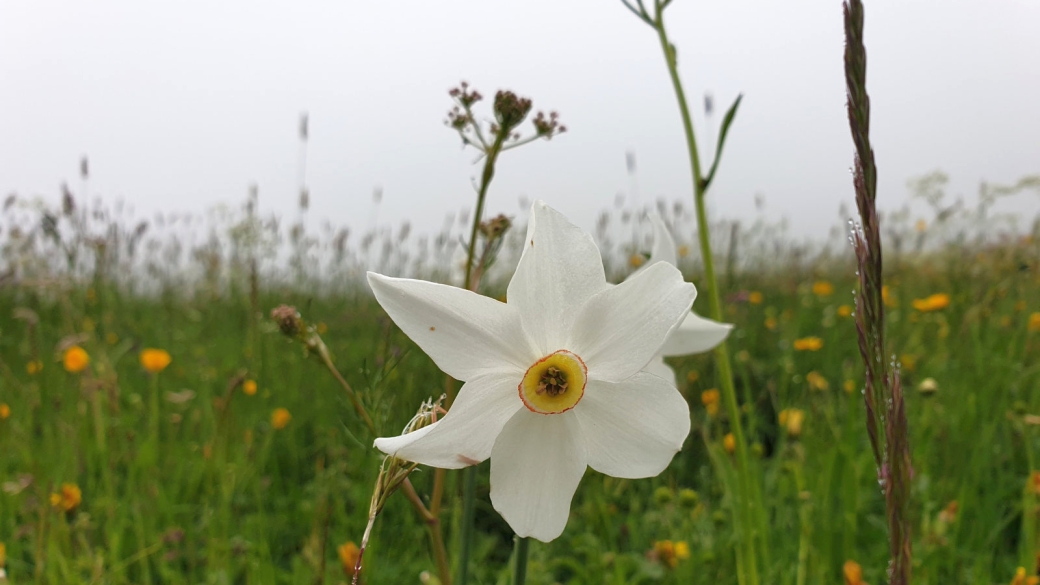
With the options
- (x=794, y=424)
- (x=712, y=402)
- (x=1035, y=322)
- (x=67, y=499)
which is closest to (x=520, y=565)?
(x=67, y=499)

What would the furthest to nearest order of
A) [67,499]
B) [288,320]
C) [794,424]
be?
1. [794,424]
2. [67,499]
3. [288,320]

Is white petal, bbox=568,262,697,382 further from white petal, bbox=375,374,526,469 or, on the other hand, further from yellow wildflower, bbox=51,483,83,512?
yellow wildflower, bbox=51,483,83,512

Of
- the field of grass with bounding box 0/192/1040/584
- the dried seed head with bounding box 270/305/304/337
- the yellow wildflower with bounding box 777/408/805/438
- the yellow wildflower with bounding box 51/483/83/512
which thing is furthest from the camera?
the yellow wildflower with bounding box 777/408/805/438

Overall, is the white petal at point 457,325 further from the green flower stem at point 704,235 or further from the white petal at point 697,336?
the green flower stem at point 704,235

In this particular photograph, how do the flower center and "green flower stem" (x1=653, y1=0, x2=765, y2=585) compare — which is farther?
"green flower stem" (x1=653, y1=0, x2=765, y2=585)

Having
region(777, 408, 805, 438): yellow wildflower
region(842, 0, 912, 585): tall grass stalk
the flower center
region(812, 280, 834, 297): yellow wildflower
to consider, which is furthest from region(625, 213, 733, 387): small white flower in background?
region(812, 280, 834, 297): yellow wildflower

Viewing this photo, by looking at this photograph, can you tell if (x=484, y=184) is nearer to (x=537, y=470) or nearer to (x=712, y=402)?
(x=537, y=470)
